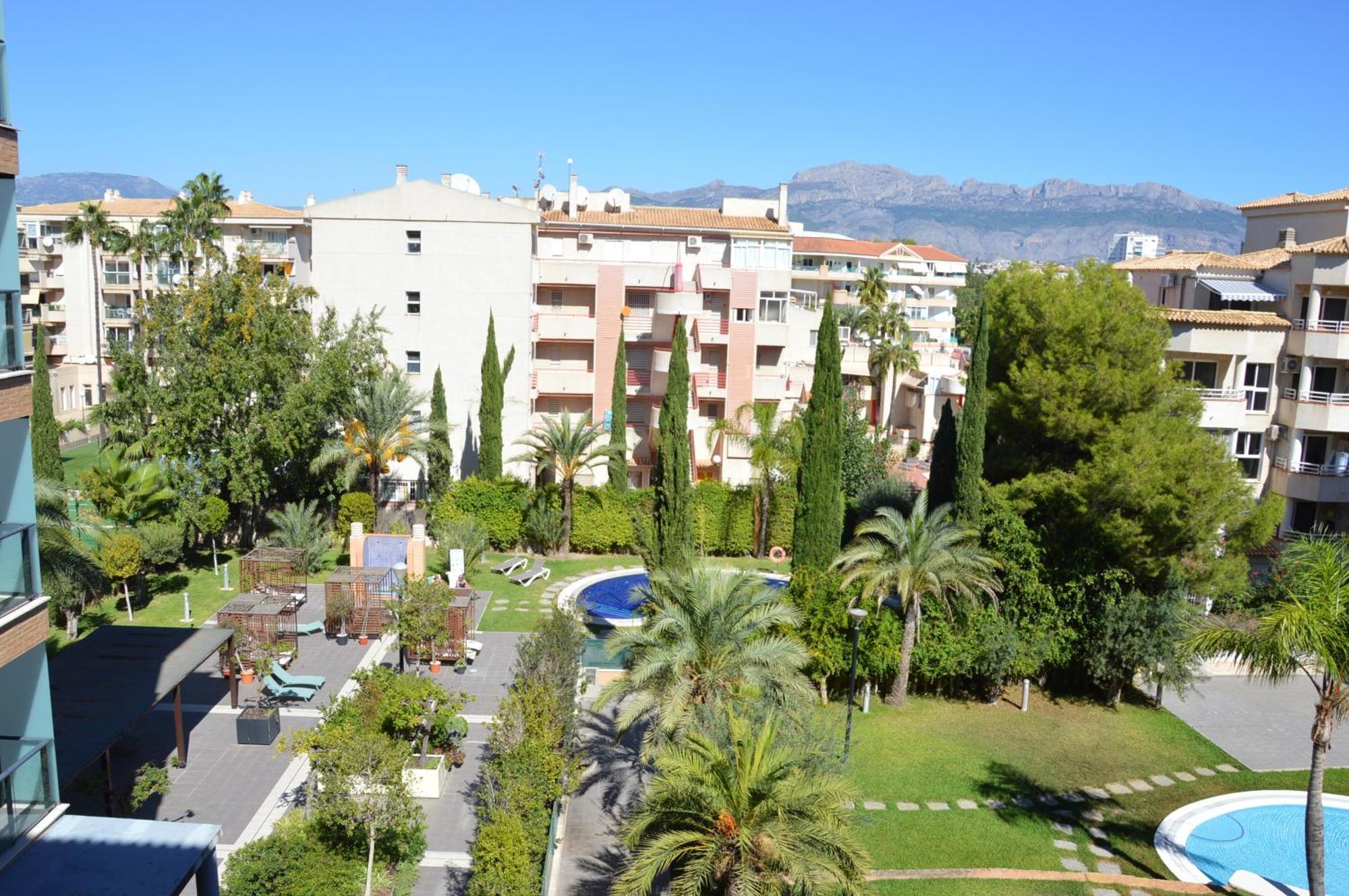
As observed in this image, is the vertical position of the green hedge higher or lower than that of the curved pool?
higher

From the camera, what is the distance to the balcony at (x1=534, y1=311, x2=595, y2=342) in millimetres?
41094

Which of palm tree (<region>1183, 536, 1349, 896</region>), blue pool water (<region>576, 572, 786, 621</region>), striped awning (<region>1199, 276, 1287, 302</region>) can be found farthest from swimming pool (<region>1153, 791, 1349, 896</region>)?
striped awning (<region>1199, 276, 1287, 302</region>)

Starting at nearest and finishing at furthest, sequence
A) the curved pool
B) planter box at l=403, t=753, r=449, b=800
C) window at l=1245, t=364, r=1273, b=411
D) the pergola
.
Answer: the pergola, planter box at l=403, t=753, r=449, b=800, the curved pool, window at l=1245, t=364, r=1273, b=411

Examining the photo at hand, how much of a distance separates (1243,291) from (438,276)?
2902 centimetres

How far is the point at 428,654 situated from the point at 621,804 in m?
8.16

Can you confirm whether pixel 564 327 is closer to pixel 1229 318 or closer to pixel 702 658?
pixel 1229 318

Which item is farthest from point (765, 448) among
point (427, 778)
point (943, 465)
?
point (427, 778)

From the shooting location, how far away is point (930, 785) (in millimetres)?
20375

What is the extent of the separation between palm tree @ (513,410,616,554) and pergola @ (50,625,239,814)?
15.4 m

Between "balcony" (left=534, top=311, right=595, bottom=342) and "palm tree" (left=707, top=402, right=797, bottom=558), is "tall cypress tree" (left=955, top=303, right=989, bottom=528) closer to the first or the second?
"palm tree" (left=707, top=402, right=797, bottom=558)

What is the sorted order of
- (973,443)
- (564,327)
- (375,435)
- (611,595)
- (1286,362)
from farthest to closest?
1. (564,327)
2. (375,435)
3. (1286,362)
4. (611,595)
5. (973,443)

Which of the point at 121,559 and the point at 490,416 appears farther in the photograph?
the point at 490,416

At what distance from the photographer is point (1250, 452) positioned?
3378 centimetres

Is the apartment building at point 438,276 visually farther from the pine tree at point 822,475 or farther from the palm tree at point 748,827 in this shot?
the palm tree at point 748,827
